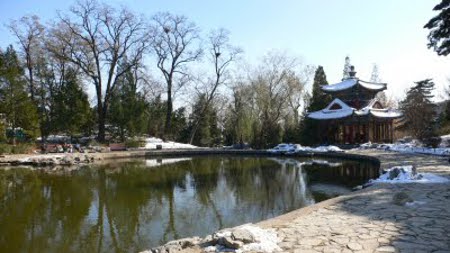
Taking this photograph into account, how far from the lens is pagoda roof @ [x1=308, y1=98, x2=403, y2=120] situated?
3059 centimetres

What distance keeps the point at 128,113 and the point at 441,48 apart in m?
23.2

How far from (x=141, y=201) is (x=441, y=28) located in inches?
523

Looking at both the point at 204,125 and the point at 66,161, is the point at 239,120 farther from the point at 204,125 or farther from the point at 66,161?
the point at 66,161

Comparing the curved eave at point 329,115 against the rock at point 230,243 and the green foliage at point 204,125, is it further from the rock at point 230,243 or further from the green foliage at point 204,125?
the rock at point 230,243

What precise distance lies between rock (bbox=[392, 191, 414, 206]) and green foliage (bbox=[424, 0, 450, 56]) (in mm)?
10726

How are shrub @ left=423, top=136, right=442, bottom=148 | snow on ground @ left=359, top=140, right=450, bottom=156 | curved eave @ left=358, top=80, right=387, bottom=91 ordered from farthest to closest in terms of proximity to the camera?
1. curved eave @ left=358, top=80, right=387, bottom=91
2. shrub @ left=423, top=136, right=442, bottom=148
3. snow on ground @ left=359, top=140, right=450, bottom=156

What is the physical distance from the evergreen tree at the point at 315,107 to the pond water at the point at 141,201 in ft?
42.3

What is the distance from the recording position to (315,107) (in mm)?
35750

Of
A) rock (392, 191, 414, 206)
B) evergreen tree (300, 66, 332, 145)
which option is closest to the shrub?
evergreen tree (300, 66, 332, 145)

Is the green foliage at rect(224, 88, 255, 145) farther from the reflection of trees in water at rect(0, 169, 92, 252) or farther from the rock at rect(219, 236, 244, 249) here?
Result: the rock at rect(219, 236, 244, 249)

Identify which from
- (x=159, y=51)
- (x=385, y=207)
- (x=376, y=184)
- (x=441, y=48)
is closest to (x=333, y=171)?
(x=441, y=48)

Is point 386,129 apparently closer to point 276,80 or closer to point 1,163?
point 276,80

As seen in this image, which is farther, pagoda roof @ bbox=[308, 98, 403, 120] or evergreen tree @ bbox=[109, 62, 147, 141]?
evergreen tree @ bbox=[109, 62, 147, 141]

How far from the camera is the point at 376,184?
35.0ft
